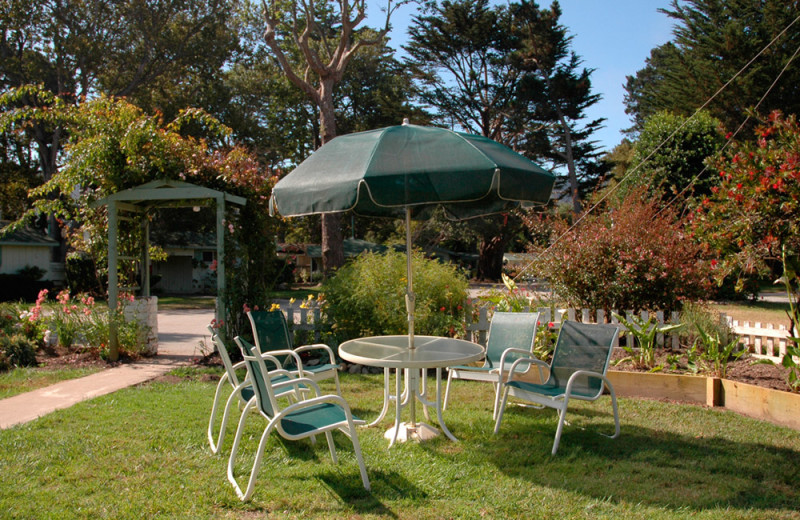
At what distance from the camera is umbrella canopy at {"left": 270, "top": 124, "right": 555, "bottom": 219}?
4023 mm

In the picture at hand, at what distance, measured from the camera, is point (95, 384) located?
22.3 feet

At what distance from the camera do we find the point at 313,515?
333 cm

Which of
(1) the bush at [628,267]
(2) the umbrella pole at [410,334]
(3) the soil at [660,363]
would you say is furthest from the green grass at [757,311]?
(2) the umbrella pole at [410,334]

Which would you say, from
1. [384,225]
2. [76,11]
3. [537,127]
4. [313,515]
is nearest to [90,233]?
[313,515]

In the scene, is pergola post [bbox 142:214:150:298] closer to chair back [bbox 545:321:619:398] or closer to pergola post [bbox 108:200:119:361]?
pergola post [bbox 108:200:119:361]

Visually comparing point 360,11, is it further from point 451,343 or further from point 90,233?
point 451,343

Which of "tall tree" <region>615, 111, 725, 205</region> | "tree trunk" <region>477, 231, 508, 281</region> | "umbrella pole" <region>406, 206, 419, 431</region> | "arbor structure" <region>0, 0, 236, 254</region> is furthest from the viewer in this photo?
"tree trunk" <region>477, 231, 508, 281</region>

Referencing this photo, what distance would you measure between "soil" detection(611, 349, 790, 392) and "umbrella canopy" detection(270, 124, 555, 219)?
3100 millimetres

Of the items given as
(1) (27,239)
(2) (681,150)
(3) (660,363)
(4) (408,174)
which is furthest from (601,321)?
(1) (27,239)

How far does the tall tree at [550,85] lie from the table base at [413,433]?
2320cm

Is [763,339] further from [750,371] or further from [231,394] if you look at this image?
[231,394]

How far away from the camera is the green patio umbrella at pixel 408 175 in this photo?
4.02m

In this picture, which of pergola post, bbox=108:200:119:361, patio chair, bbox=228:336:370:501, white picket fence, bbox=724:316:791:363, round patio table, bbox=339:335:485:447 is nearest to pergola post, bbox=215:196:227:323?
pergola post, bbox=108:200:119:361

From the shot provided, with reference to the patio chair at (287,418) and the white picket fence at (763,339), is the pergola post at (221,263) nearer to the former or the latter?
the patio chair at (287,418)
